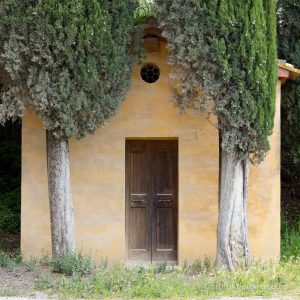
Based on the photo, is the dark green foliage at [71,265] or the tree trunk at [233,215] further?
the tree trunk at [233,215]

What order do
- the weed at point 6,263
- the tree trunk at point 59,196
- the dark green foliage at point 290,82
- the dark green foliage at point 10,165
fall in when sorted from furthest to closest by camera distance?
the dark green foliage at point 10,165, the dark green foliage at point 290,82, the tree trunk at point 59,196, the weed at point 6,263

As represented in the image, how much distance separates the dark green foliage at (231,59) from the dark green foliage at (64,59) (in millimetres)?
1033

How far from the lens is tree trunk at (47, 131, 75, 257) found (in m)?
10.0

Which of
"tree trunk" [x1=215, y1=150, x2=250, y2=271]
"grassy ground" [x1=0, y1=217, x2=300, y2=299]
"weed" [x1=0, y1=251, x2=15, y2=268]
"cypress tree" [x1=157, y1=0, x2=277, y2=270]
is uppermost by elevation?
"cypress tree" [x1=157, y1=0, x2=277, y2=270]

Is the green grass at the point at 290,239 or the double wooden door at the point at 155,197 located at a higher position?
the double wooden door at the point at 155,197

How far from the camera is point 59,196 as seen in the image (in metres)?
10.0

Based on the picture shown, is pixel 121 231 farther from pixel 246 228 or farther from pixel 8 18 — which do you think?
pixel 8 18

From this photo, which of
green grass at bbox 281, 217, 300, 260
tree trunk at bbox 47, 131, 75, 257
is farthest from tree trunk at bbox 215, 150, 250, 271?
tree trunk at bbox 47, 131, 75, 257

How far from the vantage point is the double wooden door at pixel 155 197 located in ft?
37.3

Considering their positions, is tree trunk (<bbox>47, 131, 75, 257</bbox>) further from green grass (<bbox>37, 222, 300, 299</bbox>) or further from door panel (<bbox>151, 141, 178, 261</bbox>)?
door panel (<bbox>151, 141, 178, 261</bbox>)

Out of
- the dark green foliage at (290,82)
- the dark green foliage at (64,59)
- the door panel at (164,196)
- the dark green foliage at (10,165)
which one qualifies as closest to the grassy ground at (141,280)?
the door panel at (164,196)

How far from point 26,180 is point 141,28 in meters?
→ 3.56

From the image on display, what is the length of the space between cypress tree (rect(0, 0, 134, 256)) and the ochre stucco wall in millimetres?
1030

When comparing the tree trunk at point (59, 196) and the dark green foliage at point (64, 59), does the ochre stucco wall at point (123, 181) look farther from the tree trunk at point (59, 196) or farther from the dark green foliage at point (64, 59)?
the dark green foliage at point (64, 59)
